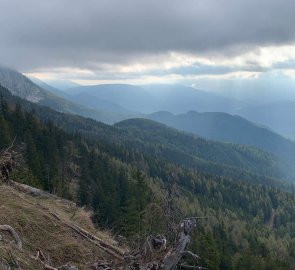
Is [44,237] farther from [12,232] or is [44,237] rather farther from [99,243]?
[99,243]

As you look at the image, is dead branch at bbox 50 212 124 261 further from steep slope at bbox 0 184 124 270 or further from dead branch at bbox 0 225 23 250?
dead branch at bbox 0 225 23 250

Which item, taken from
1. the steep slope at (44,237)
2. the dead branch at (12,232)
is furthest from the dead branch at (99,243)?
the dead branch at (12,232)

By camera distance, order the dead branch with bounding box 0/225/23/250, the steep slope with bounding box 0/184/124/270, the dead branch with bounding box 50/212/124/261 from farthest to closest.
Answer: the dead branch with bounding box 50/212/124/261 < the steep slope with bounding box 0/184/124/270 < the dead branch with bounding box 0/225/23/250

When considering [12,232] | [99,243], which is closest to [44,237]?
[12,232]

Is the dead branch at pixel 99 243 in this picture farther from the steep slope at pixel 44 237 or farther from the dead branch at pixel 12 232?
the dead branch at pixel 12 232

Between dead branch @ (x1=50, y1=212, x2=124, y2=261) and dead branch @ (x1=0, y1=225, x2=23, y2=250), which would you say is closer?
dead branch @ (x1=0, y1=225, x2=23, y2=250)

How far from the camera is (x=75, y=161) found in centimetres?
8231

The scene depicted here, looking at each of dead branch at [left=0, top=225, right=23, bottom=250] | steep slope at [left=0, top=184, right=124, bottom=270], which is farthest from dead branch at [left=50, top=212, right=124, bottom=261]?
dead branch at [left=0, top=225, right=23, bottom=250]

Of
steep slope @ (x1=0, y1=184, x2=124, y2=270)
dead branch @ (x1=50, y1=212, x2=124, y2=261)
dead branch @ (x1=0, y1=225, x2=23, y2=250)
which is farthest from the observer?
dead branch @ (x1=50, y1=212, x2=124, y2=261)

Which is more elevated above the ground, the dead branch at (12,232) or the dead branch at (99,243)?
the dead branch at (12,232)

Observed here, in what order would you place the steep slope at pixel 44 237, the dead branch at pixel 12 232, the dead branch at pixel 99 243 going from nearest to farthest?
1. the dead branch at pixel 12 232
2. the steep slope at pixel 44 237
3. the dead branch at pixel 99 243

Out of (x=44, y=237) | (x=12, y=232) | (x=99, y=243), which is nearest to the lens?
(x=12, y=232)

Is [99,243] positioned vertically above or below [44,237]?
below

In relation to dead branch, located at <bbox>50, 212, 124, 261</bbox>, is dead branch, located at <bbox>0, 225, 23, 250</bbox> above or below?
above
